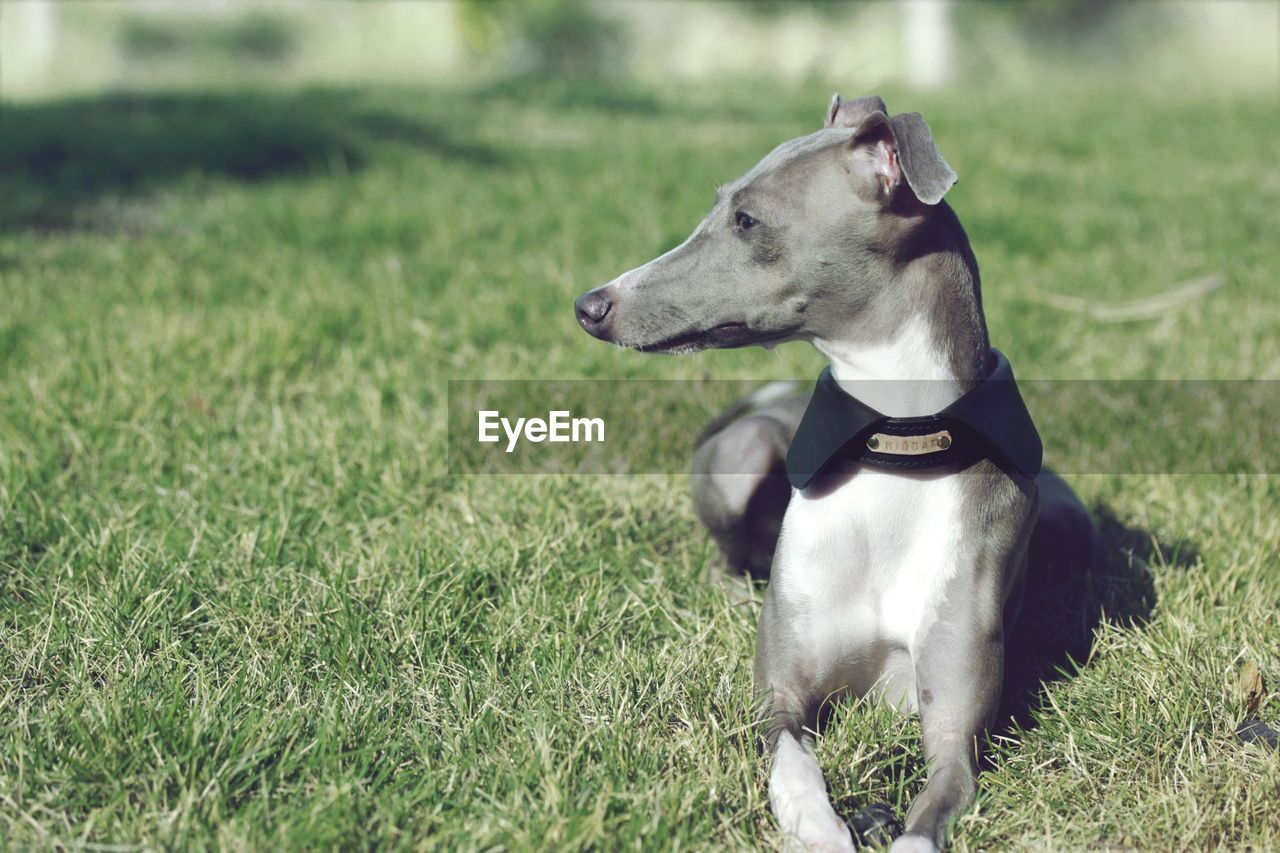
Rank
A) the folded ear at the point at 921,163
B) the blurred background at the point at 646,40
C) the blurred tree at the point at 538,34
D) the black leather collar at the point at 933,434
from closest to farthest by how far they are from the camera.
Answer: the folded ear at the point at 921,163
the black leather collar at the point at 933,434
the blurred background at the point at 646,40
the blurred tree at the point at 538,34

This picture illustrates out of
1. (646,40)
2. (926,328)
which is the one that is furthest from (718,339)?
(646,40)

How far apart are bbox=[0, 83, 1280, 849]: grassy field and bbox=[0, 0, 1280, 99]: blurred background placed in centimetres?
648

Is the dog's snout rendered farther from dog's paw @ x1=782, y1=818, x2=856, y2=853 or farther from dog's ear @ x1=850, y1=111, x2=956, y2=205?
dog's paw @ x1=782, y1=818, x2=856, y2=853

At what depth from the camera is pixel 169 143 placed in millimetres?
6859

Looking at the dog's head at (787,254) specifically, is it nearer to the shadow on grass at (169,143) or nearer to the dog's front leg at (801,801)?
the dog's front leg at (801,801)

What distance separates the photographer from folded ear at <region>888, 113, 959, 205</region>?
6.40 feet

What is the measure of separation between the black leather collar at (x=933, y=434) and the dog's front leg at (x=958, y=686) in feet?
0.85

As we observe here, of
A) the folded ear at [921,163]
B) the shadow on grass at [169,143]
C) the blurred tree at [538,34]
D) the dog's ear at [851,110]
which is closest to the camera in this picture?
the folded ear at [921,163]

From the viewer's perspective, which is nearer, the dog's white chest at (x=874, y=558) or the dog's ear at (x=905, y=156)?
the dog's ear at (x=905, y=156)

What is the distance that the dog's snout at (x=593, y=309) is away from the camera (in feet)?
7.23

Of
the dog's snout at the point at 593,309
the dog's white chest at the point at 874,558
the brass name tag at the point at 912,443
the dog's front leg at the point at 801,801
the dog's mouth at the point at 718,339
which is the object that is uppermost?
the dog's snout at the point at 593,309

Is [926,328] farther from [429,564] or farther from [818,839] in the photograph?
[429,564]

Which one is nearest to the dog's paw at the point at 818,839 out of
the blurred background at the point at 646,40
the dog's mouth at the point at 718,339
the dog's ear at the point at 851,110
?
the dog's mouth at the point at 718,339

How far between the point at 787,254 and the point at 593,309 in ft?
1.19
